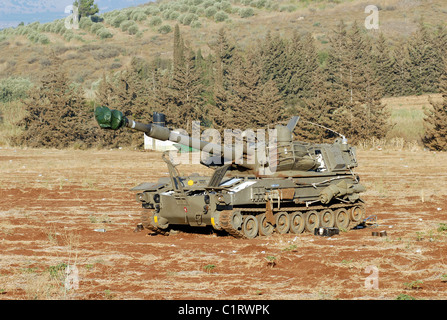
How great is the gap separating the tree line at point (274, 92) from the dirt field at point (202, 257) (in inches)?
891

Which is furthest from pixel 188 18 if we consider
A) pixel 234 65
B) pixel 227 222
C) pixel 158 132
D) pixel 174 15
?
pixel 158 132

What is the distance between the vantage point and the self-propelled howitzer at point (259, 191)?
53.4 feet

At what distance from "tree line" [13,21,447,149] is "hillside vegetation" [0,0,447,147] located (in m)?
0.11

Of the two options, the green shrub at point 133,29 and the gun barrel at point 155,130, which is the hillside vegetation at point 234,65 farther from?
the gun barrel at point 155,130

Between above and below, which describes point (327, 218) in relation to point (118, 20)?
below

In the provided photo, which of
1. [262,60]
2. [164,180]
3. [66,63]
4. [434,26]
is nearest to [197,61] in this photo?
[262,60]

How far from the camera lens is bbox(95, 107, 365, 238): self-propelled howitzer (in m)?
16.3

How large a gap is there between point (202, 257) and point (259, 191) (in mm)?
3190

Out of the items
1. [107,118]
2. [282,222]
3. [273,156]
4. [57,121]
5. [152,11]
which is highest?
[152,11]

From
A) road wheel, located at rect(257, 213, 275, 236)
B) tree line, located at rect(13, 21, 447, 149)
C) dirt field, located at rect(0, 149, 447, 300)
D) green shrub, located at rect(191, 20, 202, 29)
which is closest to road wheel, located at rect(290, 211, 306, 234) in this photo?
dirt field, located at rect(0, 149, 447, 300)

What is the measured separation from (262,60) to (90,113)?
20029 mm

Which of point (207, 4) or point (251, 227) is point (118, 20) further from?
point (251, 227)

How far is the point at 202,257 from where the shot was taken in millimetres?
13945

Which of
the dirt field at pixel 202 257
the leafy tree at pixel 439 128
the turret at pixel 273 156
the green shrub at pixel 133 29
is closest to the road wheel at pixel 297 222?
the dirt field at pixel 202 257
